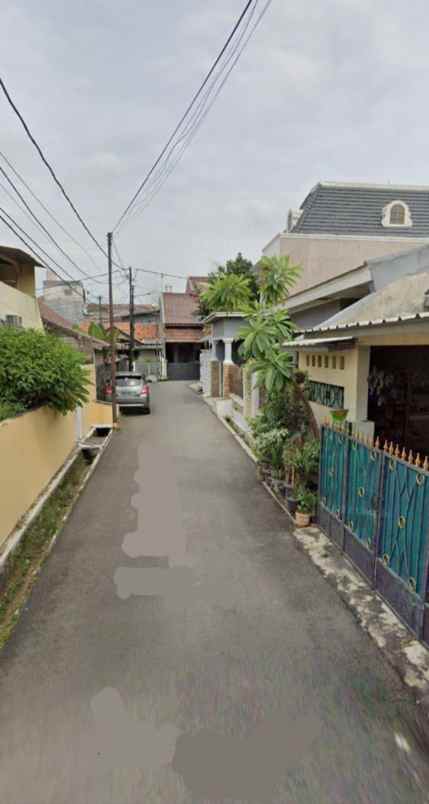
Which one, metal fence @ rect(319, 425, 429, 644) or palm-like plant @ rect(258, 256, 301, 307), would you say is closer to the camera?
metal fence @ rect(319, 425, 429, 644)

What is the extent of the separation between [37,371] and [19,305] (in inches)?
217

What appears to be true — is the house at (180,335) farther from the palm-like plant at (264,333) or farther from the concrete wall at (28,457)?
the palm-like plant at (264,333)

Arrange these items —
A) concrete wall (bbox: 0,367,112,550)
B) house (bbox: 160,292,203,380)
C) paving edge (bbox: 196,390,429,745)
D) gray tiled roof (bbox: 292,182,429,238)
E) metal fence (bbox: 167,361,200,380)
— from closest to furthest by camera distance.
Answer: paving edge (bbox: 196,390,429,745) < concrete wall (bbox: 0,367,112,550) < gray tiled roof (bbox: 292,182,429,238) < house (bbox: 160,292,203,380) < metal fence (bbox: 167,361,200,380)

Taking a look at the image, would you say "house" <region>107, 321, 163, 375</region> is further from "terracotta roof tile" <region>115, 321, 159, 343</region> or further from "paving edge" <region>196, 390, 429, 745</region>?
"paving edge" <region>196, 390, 429, 745</region>

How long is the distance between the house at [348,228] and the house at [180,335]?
1914cm

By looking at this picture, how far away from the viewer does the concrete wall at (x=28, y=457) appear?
4961 millimetres

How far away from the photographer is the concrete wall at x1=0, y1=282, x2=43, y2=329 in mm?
9953

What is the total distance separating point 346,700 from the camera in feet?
9.71

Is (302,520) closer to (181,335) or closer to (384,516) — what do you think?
(384,516)

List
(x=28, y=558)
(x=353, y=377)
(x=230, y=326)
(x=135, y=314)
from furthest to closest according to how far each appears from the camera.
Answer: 1. (x=135, y=314)
2. (x=230, y=326)
3. (x=353, y=377)
4. (x=28, y=558)

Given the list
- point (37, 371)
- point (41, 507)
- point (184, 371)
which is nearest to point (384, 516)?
point (41, 507)

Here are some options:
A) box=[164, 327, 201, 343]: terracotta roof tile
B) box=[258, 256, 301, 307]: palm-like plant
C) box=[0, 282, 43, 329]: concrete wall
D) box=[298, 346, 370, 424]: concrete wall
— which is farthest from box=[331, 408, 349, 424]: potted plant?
box=[164, 327, 201, 343]: terracotta roof tile

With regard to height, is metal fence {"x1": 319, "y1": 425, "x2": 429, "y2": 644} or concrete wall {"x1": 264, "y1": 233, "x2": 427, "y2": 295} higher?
concrete wall {"x1": 264, "y1": 233, "x2": 427, "y2": 295}

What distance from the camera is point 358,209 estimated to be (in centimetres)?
1612
